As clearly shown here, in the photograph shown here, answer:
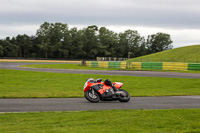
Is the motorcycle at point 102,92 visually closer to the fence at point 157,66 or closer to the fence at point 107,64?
the fence at point 157,66

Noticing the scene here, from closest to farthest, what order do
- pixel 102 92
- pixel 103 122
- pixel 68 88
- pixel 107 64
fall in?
1. pixel 103 122
2. pixel 102 92
3. pixel 68 88
4. pixel 107 64

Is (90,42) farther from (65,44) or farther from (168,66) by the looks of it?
(168,66)

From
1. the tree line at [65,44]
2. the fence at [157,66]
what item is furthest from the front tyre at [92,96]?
the tree line at [65,44]

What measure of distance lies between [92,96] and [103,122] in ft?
17.9

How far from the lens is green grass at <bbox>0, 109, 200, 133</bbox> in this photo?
7621 millimetres

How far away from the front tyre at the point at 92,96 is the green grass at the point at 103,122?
11.4 feet

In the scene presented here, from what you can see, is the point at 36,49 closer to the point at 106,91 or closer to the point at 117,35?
the point at 117,35

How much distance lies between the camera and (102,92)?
1402cm

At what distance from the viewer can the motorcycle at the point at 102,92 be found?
1402 centimetres

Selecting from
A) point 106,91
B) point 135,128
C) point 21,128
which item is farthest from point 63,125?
point 106,91

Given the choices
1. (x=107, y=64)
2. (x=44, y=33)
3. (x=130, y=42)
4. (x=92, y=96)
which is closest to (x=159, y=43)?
(x=130, y=42)

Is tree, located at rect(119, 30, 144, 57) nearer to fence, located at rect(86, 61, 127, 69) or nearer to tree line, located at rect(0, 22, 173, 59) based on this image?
tree line, located at rect(0, 22, 173, 59)

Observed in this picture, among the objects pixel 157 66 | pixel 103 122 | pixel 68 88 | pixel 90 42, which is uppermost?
pixel 90 42

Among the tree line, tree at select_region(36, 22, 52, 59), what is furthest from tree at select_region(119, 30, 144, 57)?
tree at select_region(36, 22, 52, 59)
